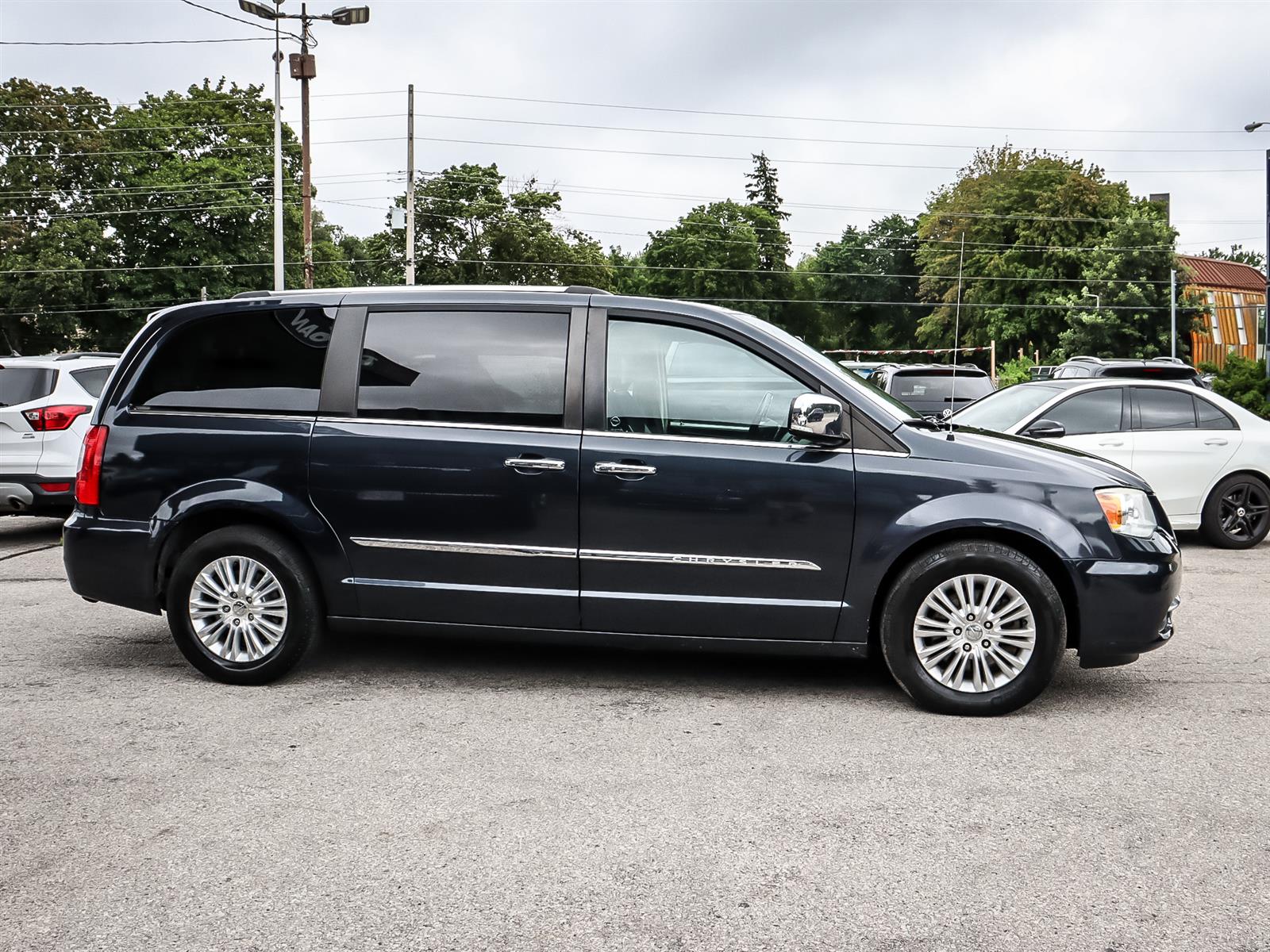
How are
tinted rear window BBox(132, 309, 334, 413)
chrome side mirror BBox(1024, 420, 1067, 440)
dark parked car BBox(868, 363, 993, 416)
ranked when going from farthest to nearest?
dark parked car BBox(868, 363, 993, 416) < chrome side mirror BBox(1024, 420, 1067, 440) < tinted rear window BBox(132, 309, 334, 413)

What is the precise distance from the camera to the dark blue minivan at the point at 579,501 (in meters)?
4.98

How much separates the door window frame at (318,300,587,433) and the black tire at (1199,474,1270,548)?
7.51 metres

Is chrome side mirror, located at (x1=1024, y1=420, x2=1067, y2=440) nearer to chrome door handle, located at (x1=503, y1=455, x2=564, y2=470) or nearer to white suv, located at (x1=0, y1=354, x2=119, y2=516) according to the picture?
chrome door handle, located at (x1=503, y1=455, x2=564, y2=470)

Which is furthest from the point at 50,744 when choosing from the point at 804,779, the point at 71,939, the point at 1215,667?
the point at 1215,667

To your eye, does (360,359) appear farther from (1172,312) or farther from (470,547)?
(1172,312)

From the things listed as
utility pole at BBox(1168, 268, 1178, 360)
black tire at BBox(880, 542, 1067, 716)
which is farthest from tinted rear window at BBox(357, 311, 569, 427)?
utility pole at BBox(1168, 268, 1178, 360)

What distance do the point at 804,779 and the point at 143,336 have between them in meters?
3.87

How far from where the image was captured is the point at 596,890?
3291 millimetres

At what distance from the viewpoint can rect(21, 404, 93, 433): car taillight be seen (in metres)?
10.2

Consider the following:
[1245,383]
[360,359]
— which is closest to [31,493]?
[360,359]

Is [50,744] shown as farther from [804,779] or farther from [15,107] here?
[15,107]

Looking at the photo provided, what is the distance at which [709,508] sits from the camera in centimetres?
505

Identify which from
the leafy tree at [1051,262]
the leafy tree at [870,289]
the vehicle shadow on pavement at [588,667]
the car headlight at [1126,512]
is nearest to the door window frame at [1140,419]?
the vehicle shadow on pavement at [588,667]

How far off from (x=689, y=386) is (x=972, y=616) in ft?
5.26
